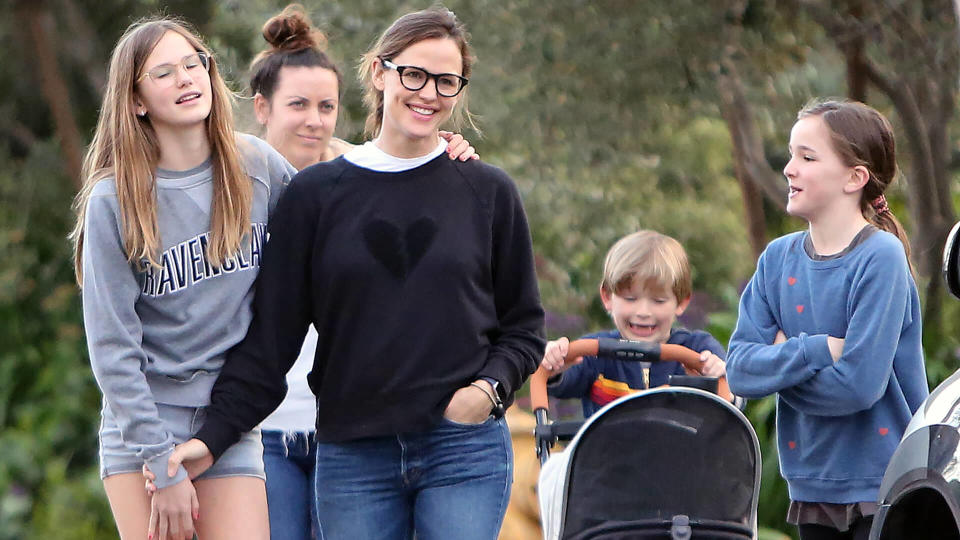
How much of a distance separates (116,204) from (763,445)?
4.80 meters

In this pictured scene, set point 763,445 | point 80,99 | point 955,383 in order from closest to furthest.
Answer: point 955,383
point 763,445
point 80,99

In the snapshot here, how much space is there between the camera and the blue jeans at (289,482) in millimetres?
4578

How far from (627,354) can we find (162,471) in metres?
1.58

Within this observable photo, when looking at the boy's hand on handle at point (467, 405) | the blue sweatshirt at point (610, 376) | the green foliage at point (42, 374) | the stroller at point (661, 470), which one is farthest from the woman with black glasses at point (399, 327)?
the green foliage at point (42, 374)

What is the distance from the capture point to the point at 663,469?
13.5 ft

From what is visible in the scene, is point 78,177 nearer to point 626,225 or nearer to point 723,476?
point 626,225

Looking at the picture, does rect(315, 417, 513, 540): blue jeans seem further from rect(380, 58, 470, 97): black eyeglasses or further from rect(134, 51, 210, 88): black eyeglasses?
rect(134, 51, 210, 88): black eyeglasses

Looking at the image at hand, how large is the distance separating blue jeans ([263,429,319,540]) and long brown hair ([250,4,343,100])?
4.21ft

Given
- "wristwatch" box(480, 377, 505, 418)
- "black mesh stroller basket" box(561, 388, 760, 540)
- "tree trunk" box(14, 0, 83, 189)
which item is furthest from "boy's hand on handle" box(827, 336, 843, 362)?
"tree trunk" box(14, 0, 83, 189)

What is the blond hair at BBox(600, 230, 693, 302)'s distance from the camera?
4996mm

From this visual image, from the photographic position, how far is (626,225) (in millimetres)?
10094

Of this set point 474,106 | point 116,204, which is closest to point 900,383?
point 116,204

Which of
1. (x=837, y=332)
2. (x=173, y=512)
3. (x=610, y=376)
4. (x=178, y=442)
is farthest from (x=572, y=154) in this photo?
(x=173, y=512)

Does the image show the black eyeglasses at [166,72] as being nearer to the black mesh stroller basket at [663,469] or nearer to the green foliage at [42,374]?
the black mesh stroller basket at [663,469]
